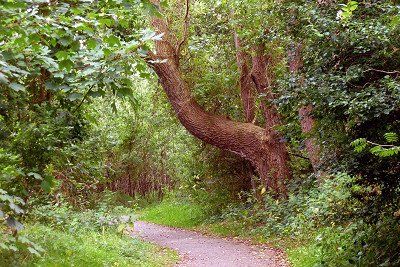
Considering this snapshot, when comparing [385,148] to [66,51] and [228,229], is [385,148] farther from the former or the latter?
[228,229]

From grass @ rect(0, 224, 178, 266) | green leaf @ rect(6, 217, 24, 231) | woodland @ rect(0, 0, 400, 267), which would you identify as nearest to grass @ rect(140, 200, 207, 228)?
woodland @ rect(0, 0, 400, 267)

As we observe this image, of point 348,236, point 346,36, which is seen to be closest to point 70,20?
point 346,36

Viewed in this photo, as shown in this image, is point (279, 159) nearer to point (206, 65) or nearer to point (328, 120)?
point (206, 65)

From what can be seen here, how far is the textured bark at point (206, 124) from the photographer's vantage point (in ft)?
42.8

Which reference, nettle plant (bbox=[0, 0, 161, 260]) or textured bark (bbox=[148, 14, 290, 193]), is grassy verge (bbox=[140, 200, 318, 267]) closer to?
textured bark (bbox=[148, 14, 290, 193])

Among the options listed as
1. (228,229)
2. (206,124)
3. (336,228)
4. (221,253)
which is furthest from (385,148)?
(228,229)

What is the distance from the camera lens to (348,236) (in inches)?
300

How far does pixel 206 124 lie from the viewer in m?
13.2

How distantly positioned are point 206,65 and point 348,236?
8.66 meters

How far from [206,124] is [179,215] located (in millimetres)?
8085

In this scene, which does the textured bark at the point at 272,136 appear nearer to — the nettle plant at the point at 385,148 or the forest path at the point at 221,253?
the forest path at the point at 221,253

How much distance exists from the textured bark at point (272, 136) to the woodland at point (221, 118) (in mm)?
35

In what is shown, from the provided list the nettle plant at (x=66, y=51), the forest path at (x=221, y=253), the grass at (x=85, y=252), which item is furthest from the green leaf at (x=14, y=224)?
the forest path at (x=221, y=253)

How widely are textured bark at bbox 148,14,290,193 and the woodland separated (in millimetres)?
39
